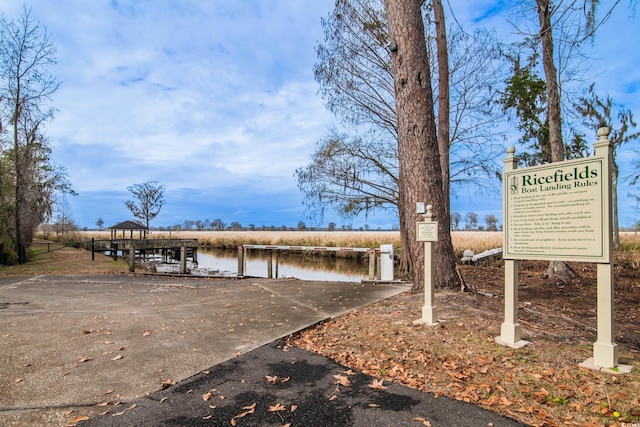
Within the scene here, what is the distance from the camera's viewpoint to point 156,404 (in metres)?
2.78

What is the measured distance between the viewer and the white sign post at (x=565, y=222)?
3381mm

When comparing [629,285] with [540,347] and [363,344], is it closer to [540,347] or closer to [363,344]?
[540,347]

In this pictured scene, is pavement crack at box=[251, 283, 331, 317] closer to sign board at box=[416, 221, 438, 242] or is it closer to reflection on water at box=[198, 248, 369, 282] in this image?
sign board at box=[416, 221, 438, 242]

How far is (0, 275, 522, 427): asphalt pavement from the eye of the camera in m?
2.61

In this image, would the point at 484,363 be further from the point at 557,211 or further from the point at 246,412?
the point at 246,412

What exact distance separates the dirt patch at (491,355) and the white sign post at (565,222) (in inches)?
12.5

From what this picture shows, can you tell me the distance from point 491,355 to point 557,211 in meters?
1.60

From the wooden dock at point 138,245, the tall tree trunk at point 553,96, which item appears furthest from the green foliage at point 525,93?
the wooden dock at point 138,245

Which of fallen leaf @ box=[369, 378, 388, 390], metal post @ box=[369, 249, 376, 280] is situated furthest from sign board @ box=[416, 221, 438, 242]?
metal post @ box=[369, 249, 376, 280]

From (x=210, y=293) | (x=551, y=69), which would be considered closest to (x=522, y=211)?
(x=210, y=293)

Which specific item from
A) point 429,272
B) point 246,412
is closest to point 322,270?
point 429,272

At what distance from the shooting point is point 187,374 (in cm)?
331

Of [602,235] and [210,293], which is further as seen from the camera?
[210,293]

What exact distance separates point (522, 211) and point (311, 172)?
969 cm
